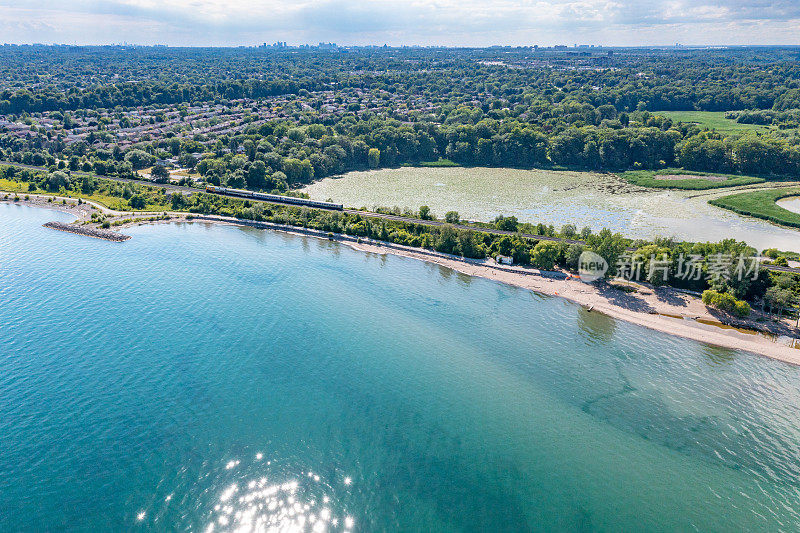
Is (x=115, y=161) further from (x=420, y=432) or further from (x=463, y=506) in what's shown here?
(x=463, y=506)

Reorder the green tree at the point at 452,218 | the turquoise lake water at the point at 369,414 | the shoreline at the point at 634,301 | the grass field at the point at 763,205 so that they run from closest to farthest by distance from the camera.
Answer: the turquoise lake water at the point at 369,414 → the shoreline at the point at 634,301 → the green tree at the point at 452,218 → the grass field at the point at 763,205

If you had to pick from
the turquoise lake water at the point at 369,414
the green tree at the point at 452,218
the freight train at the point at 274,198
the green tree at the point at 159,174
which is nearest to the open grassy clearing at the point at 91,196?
the green tree at the point at 159,174

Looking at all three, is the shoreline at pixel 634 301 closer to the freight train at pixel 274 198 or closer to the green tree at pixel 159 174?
the freight train at pixel 274 198

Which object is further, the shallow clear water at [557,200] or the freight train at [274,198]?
the freight train at [274,198]


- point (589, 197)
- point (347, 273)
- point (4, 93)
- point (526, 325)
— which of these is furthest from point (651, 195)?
point (4, 93)

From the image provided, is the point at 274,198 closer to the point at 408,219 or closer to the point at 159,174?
the point at 408,219

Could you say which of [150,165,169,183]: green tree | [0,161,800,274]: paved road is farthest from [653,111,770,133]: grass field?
[150,165,169,183]: green tree

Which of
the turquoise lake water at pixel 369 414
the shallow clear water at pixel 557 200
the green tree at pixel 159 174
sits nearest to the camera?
the turquoise lake water at pixel 369 414
